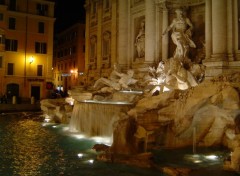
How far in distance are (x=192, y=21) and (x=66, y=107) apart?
8.45 meters

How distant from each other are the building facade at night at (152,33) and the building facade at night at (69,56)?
17.4 metres

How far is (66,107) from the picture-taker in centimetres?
1697

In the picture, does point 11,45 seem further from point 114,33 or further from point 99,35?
point 114,33

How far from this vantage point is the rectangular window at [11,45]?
3234cm

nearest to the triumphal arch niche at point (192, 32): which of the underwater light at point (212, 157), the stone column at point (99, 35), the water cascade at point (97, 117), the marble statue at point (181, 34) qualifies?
the marble statue at point (181, 34)

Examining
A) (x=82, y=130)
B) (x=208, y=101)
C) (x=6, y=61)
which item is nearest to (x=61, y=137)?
(x=82, y=130)

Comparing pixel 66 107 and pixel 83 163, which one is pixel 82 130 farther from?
pixel 83 163

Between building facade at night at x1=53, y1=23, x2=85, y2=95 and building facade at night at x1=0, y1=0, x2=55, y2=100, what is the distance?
293 inches

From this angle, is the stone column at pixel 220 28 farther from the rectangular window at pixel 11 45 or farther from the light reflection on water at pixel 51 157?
the rectangular window at pixel 11 45

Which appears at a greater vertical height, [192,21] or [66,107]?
[192,21]

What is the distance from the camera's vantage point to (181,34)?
16.0 m

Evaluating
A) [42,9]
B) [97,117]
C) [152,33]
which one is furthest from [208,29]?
[42,9]

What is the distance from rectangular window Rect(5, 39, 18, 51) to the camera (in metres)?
32.3

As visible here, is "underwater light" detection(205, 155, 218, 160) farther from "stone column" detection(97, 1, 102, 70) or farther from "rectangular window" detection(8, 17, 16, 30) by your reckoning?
"rectangular window" detection(8, 17, 16, 30)
